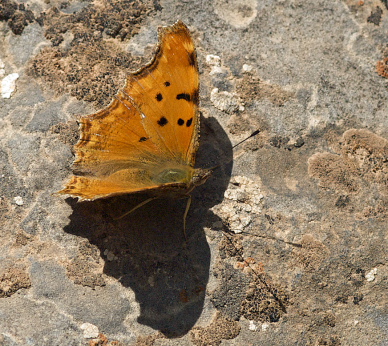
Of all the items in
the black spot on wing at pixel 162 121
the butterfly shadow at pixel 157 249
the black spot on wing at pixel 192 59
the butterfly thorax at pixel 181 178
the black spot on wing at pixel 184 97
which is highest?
the black spot on wing at pixel 192 59

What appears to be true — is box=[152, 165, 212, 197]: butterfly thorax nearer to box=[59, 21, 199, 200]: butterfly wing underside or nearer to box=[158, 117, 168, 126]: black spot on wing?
box=[59, 21, 199, 200]: butterfly wing underside

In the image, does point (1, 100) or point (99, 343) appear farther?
point (1, 100)

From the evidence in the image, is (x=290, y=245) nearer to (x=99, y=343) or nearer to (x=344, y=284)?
(x=344, y=284)

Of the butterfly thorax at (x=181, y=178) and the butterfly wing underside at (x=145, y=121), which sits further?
the butterfly wing underside at (x=145, y=121)

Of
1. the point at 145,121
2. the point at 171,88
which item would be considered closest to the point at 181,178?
the point at 145,121

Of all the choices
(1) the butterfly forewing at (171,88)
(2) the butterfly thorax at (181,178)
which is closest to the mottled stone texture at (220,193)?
(2) the butterfly thorax at (181,178)

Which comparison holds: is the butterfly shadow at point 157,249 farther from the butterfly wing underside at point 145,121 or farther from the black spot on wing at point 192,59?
the black spot on wing at point 192,59

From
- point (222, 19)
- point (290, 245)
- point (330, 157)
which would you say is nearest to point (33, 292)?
point (290, 245)
